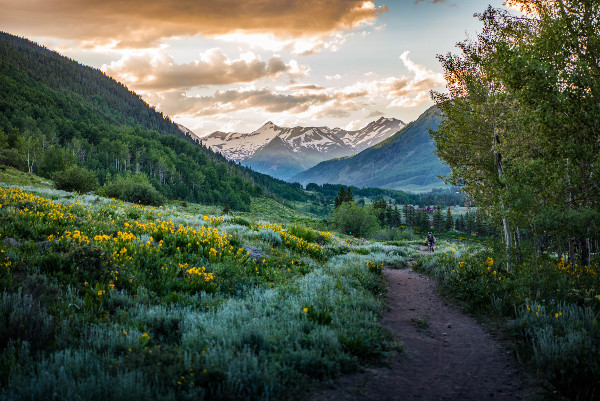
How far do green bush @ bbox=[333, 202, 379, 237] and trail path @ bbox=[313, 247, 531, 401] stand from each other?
53.6 metres

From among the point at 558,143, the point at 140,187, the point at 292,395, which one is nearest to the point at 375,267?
the point at 558,143

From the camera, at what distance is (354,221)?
6316cm

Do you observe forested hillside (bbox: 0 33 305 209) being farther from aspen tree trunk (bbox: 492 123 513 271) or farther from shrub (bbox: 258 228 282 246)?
aspen tree trunk (bbox: 492 123 513 271)

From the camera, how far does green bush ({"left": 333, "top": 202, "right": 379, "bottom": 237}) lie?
6266 cm

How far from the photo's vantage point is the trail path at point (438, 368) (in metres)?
4.82

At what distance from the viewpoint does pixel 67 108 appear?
513 feet

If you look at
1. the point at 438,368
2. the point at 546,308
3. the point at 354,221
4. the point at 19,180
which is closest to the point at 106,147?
the point at 19,180

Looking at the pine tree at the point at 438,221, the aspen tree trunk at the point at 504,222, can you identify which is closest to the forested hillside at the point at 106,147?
the pine tree at the point at 438,221

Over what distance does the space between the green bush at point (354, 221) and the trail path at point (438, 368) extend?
5360 cm

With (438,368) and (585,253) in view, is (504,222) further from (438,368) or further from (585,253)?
(438,368)

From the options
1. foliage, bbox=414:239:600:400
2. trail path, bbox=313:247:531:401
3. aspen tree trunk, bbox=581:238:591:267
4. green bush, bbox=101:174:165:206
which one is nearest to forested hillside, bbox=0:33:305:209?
green bush, bbox=101:174:165:206

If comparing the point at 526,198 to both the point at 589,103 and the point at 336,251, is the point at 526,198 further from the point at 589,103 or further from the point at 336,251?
the point at 336,251

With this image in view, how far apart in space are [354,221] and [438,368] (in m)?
58.0

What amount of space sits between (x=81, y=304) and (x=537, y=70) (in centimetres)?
1249
